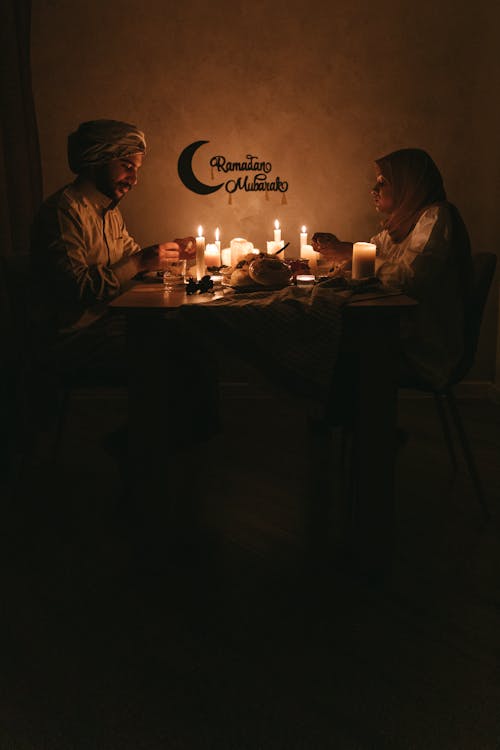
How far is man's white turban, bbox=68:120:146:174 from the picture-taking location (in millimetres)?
2760

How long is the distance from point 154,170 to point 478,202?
167 cm

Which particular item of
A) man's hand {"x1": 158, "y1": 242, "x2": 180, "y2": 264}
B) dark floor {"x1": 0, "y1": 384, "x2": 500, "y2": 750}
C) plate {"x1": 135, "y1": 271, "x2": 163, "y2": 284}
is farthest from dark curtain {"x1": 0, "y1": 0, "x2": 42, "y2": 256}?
dark floor {"x1": 0, "y1": 384, "x2": 500, "y2": 750}

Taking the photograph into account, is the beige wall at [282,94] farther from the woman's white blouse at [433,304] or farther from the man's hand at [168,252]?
the woman's white blouse at [433,304]

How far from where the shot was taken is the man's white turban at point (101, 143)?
2.76m

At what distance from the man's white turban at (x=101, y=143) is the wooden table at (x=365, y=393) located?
0.85 metres

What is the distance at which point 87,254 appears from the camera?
Result: 2.80 m

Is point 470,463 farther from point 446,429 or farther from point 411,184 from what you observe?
point 411,184

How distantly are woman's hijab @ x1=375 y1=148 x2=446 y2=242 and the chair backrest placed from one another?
1.31ft

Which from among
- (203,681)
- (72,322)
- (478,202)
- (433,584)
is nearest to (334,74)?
(478,202)

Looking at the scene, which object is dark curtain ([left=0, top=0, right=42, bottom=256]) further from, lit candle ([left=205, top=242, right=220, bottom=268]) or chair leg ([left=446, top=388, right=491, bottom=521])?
chair leg ([left=446, top=388, right=491, bottom=521])

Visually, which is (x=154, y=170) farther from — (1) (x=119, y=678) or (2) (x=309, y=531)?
(1) (x=119, y=678)

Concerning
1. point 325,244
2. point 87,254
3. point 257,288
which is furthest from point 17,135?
point 257,288

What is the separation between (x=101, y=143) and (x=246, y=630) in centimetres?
181

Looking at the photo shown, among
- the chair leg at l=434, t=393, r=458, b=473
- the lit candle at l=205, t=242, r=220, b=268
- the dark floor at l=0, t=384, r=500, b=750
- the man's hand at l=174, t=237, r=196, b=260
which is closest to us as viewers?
the dark floor at l=0, t=384, r=500, b=750
